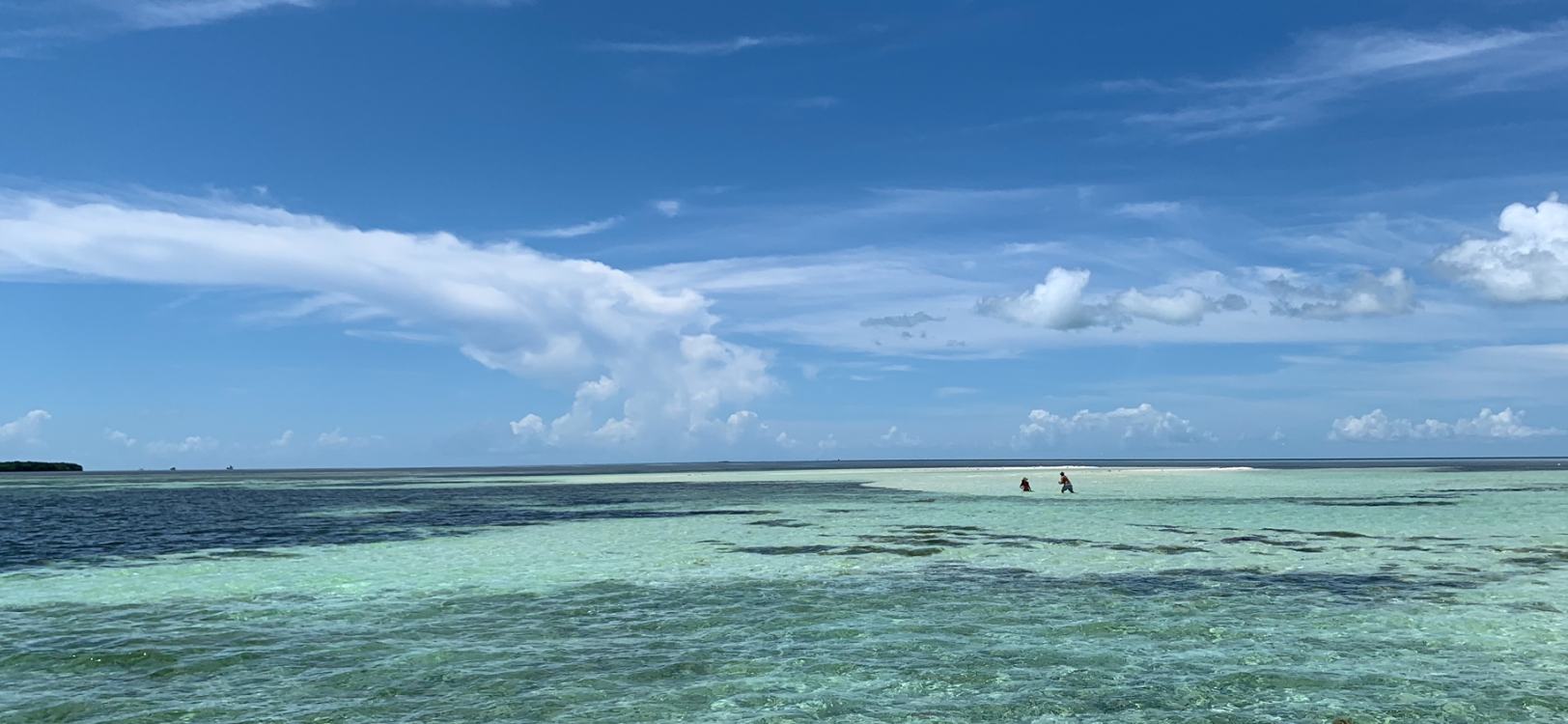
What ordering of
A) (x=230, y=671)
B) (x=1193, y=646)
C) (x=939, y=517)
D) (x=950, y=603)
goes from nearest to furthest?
(x=230, y=671) < (x=1193, y=646) < (x=950, y=603) < (x=939, y=517)

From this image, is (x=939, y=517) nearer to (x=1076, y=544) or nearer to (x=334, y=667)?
(x=1076, y=544)

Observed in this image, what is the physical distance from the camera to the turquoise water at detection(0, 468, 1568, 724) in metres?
15.6

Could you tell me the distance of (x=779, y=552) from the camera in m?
37.6

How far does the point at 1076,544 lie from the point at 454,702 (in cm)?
2821

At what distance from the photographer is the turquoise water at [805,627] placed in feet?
51.3

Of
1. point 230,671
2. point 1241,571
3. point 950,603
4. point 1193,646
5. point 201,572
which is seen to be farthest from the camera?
point 201,572

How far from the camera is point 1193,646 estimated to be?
758 inches

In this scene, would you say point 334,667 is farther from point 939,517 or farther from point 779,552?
point 939,517

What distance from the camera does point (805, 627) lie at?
71.9 feet

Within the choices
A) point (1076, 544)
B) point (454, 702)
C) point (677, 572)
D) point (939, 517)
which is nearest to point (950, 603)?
point (677, 572)

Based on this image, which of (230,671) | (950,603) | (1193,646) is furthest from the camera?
(950,603)

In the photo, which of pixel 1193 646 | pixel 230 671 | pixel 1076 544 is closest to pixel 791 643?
pixel 1193 646

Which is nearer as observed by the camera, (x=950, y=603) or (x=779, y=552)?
(x=950, y=603)

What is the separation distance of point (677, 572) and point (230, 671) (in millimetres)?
15251
